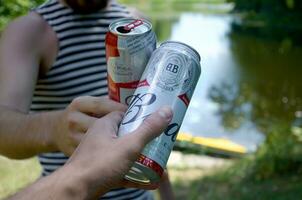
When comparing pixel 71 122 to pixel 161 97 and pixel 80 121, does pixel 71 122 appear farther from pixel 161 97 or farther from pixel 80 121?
pixel 161 97

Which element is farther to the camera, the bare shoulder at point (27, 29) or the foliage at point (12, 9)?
the foliage at point (12, 9)

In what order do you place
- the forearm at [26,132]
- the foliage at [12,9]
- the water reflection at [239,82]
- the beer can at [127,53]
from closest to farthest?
the beer can at [127,53] → the forearm at [26,132] → the foliage at [12,9] → the water reflection at [239,82]

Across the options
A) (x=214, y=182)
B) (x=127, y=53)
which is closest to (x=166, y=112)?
(x=127, y=53)

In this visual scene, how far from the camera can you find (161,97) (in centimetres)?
103

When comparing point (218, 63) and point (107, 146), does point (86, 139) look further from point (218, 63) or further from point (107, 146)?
point (218, 63)

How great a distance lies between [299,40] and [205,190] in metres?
15.2

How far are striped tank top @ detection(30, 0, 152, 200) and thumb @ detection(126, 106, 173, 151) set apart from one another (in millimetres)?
698

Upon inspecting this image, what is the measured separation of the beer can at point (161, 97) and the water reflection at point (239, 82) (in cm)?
437

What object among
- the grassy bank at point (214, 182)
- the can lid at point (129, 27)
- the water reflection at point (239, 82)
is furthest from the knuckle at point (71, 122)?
the water reflection at point (239, 82)

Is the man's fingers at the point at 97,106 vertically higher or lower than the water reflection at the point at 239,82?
higher

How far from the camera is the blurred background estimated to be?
4.88 m

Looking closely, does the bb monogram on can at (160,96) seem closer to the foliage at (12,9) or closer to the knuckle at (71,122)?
the knuckle at (71,122)

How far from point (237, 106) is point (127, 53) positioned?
9696mm

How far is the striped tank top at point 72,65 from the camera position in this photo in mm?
1645
